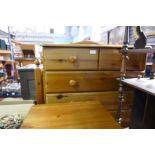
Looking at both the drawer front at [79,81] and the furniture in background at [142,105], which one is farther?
the drawer front at [79,81]

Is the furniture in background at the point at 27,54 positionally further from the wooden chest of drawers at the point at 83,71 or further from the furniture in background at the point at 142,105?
the furniture in background at the point at 142,105

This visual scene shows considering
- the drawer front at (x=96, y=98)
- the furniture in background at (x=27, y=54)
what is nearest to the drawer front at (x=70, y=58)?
the drawer front at (x=96, y=98)

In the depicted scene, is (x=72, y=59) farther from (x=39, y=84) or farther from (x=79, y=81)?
(x=39, y=84)

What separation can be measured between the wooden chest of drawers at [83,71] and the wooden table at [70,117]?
0.12m

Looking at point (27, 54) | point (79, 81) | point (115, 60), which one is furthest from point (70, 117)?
point (27, 54)

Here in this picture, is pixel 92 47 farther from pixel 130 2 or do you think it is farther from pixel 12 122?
pixel 12 122

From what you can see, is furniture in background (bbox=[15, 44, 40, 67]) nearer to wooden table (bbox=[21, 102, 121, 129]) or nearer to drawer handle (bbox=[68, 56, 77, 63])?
drawer handle (bbox=[68, 56, 77, 63])

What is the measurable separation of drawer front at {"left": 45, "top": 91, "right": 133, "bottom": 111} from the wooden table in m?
0.10

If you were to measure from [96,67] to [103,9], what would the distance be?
370 mm

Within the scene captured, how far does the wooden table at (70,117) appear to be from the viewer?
556 millimetres

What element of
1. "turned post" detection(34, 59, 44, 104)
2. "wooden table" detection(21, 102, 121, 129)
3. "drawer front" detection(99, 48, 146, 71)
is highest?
"drawer front" detection(99, 48, 146, 71)

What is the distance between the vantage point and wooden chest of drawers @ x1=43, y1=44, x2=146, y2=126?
804 mm

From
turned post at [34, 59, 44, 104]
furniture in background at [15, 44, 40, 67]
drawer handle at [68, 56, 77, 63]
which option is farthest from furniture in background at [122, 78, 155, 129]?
furniture in background at [15, 44, 40, 67]

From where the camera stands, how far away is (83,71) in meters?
0.85
